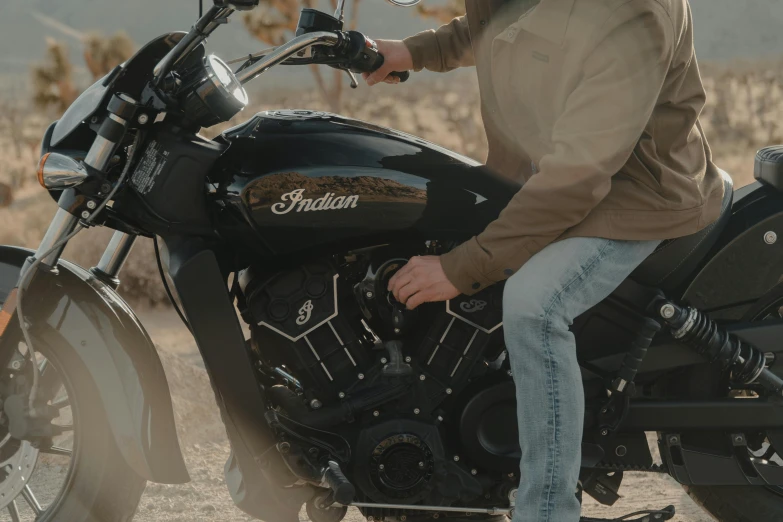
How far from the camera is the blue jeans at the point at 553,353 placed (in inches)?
109

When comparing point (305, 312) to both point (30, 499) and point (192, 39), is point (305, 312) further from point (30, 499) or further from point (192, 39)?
point (30, 499)

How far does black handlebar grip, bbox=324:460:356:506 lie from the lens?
2.90m

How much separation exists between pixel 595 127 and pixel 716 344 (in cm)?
89

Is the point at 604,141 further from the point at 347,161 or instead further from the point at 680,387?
the point at 680,387

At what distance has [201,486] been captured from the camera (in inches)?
172

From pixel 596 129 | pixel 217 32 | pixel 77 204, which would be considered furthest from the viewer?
pixel 217 32

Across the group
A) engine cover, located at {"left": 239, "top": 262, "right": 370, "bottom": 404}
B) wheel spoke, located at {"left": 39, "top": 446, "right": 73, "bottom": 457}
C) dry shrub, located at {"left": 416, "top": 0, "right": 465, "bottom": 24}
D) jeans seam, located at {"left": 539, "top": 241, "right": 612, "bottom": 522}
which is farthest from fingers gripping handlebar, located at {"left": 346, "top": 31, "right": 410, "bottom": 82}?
dry shrub, located at {"left": 416, "top": 0, "right": 465, "bottom": 24}

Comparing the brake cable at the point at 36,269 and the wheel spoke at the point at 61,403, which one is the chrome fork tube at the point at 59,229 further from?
the wheel spoke at the point at 61,403

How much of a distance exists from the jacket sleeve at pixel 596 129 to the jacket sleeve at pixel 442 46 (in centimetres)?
96

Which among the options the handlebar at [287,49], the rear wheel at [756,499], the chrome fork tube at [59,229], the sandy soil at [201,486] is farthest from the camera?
the sandy soil at [201,486]

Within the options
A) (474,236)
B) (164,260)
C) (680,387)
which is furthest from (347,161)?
(680,387)

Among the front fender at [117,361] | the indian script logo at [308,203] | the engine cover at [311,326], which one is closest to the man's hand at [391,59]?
the indian script logo at [308,203]

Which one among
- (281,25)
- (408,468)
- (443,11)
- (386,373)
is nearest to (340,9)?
(386,373)

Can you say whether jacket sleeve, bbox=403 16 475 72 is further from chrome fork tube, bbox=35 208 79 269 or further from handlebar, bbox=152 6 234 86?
chrome fork tube, bbox=35 208 79 269
